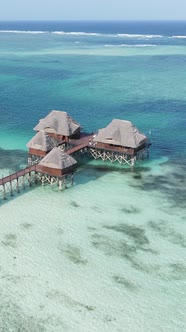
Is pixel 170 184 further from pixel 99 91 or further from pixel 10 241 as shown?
pixel 99 91

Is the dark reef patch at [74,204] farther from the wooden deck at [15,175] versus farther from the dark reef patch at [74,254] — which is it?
the dark reef patch at [74,254]

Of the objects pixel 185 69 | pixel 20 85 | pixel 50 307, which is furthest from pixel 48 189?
pixel 185 69

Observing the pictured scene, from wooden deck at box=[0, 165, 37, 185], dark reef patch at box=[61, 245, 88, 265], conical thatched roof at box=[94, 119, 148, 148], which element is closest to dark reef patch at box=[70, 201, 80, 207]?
wooden deck at box=[0, 165, 37, 185]

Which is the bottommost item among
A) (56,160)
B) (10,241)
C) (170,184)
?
(10,241)

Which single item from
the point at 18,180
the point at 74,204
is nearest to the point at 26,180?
the point at 18,180

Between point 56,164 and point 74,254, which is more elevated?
point 56,164

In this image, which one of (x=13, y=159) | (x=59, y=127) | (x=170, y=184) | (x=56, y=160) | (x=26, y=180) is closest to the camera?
(x=56, y=160)

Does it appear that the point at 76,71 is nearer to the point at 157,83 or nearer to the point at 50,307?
the point at 157,83

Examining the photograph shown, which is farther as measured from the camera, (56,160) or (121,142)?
(121,142)

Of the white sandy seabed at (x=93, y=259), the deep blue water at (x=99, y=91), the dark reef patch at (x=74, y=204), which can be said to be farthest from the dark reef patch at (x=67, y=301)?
the deep blue water at (x=99, y=91)
